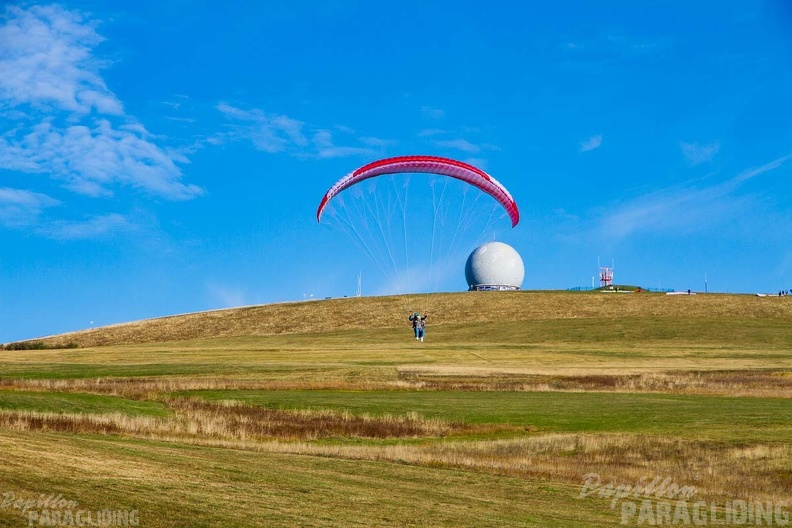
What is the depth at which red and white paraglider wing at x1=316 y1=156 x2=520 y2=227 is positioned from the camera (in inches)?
2083

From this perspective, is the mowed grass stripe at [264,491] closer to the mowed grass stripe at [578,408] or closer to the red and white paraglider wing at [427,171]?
the mowed grass stripe at [578,408]

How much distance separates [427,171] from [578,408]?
2631cm

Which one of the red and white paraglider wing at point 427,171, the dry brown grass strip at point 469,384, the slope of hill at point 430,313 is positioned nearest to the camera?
the dry brown grass strip at point 469,384

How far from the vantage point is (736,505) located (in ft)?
47.2

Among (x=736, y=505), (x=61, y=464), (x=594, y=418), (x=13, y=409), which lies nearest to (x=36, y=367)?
(x=13, y=409)

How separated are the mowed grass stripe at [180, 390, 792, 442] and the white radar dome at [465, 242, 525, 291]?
86.2m

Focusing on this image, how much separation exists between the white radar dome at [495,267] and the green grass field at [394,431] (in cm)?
4823

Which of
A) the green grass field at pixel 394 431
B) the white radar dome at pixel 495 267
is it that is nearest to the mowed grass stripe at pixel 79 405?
the green grass field at pixel 394 431

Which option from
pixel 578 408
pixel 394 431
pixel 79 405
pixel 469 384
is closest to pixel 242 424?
pixel 394 431

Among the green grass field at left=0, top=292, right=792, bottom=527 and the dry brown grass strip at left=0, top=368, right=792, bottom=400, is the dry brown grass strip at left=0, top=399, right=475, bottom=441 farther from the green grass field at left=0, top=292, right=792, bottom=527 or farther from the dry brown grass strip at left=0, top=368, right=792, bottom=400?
the dry brown grass strip at left=0, top=368, right=792, bottom=400

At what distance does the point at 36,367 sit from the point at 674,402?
133ft

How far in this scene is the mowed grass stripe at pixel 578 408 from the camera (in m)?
Answer: 26.2

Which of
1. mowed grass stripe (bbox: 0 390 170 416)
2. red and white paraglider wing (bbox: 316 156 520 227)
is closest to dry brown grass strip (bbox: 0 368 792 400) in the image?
mowed grass stripe (bbox: 0 390 170 416)

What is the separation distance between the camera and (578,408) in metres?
32.0
